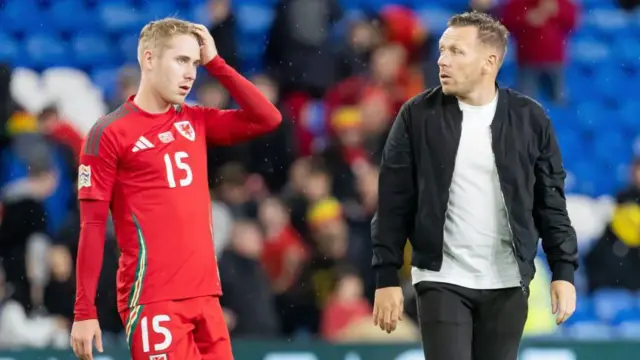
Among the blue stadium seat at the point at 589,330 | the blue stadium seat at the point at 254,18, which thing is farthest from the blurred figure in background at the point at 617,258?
the blue stadium seat at the point at 254,18

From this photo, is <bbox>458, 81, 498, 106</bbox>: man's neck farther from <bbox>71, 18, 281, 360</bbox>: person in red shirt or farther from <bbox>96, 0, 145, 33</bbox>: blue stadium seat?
<bbox>96, 0, 145, 33</bbox>: blue stadium seat

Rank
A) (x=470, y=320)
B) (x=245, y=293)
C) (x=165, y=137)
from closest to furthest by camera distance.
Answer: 1. (x=470, y=320)
2. (x=165, y=137)
3. (x=245, y=293)

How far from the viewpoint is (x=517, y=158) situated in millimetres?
5270

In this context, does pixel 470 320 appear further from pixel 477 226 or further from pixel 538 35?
pixel 538 35

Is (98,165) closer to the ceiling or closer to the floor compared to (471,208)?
closer to the ceiling

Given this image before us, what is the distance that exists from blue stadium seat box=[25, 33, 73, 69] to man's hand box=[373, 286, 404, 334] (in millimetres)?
6559

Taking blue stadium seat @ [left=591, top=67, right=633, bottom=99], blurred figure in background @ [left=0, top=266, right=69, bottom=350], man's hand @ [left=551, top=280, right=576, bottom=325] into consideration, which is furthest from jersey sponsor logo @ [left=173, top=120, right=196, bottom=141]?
blue stadium seat @ [left=591, top=67, right=633, bottom=99]

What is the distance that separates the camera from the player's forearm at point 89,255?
5.19 m

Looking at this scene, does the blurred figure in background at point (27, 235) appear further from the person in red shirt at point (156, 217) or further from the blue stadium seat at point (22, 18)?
the person in red shirt at point (156, 217)

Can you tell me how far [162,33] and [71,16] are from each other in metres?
6.38

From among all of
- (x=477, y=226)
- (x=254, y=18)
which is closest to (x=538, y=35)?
(x=254, y=18)

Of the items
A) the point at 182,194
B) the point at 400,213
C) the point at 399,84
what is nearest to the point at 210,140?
the point at 182,194

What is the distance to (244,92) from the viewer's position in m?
5.56

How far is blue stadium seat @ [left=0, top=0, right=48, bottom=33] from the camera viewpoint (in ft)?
37.7
